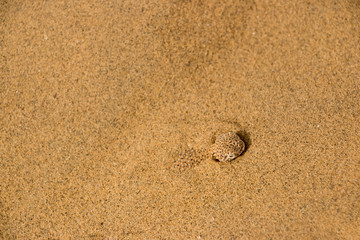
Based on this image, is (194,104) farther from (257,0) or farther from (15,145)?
(15,145)

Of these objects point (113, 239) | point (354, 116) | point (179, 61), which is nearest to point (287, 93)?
point (354, 116)

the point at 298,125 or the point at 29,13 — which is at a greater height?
the point at 298,125

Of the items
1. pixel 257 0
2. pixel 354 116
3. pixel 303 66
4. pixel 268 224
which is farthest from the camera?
pixel 257 0

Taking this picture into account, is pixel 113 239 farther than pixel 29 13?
No

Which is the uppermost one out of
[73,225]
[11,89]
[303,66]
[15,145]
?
[303,66]

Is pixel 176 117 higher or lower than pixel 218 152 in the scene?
higher
